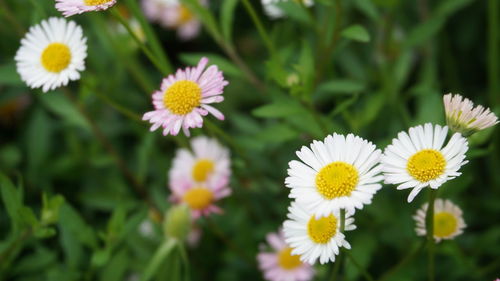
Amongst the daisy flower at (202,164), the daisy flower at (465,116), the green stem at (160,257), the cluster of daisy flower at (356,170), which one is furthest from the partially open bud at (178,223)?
the daisy flower at (465,116)

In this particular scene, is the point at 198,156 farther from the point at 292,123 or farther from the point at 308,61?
the point at 308,61

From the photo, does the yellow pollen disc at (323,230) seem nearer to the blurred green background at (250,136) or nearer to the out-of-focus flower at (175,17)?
the blurred green background at (250,136)

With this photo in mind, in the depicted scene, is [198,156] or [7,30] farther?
[7,30]

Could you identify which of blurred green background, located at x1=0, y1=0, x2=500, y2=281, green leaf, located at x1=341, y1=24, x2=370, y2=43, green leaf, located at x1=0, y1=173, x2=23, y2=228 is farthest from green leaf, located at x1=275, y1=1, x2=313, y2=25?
green leaf, located at x1=0, y1=173, x2=23, y2=228

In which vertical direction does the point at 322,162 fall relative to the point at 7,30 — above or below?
below

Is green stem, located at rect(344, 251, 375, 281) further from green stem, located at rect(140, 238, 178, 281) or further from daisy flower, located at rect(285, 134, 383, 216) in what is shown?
green stem, located at rect(140, 238, 178, 281)

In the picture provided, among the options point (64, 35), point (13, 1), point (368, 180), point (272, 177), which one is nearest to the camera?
point (368, 180)

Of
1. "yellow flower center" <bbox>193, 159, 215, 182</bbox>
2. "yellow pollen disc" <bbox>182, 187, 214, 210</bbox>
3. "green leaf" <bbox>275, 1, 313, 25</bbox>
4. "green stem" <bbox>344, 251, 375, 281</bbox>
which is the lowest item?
"green stem" <bbox>344, 251, 375, 281</bbox>

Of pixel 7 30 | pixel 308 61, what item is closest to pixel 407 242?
pixel 308 61
